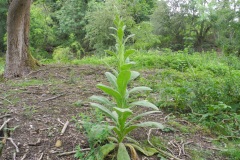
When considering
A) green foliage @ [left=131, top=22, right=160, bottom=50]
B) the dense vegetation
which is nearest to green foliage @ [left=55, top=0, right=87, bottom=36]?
the dense vegetation

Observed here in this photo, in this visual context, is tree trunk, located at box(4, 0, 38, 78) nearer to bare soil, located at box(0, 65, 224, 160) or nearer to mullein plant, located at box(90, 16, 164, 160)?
bare soil, located at box(0, 65, 224, 160)

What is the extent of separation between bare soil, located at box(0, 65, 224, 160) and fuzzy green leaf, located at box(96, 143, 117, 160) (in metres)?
0.24

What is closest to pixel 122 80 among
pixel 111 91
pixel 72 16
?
pixel 111 91

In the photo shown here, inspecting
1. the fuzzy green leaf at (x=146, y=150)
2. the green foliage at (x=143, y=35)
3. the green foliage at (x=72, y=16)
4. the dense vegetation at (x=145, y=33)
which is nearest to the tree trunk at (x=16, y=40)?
the dense vegetation at (x=145, y=33)

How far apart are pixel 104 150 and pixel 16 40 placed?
13.2 feet

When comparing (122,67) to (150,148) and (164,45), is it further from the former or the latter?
(164,45)

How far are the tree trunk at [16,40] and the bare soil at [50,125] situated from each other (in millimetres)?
1086

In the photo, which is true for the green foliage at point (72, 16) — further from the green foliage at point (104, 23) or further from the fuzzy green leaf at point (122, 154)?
the fuzzy green leaf at point (122, 154)

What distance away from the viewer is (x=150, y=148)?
7.32 feet

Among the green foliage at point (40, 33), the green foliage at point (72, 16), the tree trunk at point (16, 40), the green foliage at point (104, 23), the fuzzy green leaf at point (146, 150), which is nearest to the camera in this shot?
the fuzzy green leaf at point (146, 150)

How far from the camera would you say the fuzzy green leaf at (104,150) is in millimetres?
1984

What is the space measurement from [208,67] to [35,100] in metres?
4.86

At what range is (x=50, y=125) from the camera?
254 cm

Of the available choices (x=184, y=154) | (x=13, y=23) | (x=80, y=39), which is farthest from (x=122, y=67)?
(x=80, y=39)
